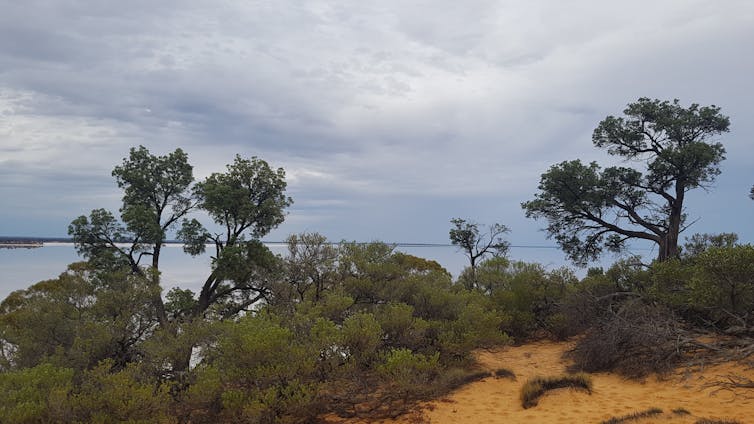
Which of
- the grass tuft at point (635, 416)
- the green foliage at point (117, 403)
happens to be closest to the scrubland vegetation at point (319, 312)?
the green foliage at point (117, 403)

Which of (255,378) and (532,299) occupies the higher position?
(532,299)

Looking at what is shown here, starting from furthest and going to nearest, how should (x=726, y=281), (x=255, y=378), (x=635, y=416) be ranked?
1. (x=726, y=281)
2. (x=255, y=378)
3. (x=635, y=416)

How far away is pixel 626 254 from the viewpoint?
2038 centimetres

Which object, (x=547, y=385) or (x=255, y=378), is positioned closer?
(x=255, y=378)

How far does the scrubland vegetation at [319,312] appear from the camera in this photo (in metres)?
8.95

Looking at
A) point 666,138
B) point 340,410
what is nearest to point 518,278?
point 666,138

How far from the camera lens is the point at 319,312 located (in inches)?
468

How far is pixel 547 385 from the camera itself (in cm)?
1092

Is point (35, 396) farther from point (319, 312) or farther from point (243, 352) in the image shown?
point (319, 312)

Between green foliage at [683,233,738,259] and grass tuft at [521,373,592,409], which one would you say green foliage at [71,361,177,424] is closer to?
grass tuft at [521,373,592,409]

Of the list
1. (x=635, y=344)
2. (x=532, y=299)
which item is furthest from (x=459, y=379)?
(x=532, y=299)

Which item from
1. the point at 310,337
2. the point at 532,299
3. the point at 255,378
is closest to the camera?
the point at 255,378

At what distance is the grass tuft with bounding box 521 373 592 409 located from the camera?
10469mm

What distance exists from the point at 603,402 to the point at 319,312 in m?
7.19
